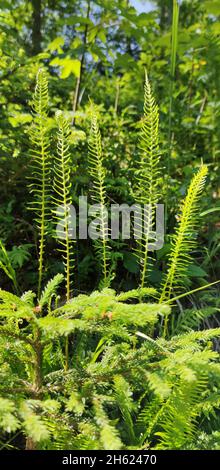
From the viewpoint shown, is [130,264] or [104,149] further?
[104,149]

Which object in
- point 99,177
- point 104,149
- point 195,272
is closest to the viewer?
point 99,177

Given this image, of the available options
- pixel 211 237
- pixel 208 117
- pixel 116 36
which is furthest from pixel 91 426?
pixel 116 36

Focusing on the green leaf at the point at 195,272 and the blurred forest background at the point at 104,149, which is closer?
the green leaf at the point at 195,272

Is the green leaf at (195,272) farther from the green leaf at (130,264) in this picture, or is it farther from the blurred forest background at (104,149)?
the green leaf at (130,264)

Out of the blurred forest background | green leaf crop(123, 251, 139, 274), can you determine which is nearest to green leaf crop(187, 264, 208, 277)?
the blurred forest background

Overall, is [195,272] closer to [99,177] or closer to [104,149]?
[99,177]

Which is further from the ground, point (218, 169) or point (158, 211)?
point (218, 169)

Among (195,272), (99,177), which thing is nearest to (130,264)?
(195,272)

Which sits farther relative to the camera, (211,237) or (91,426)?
(211,237)

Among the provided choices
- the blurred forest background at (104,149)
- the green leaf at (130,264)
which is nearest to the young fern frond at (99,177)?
the blurred forest background at (104,149)
